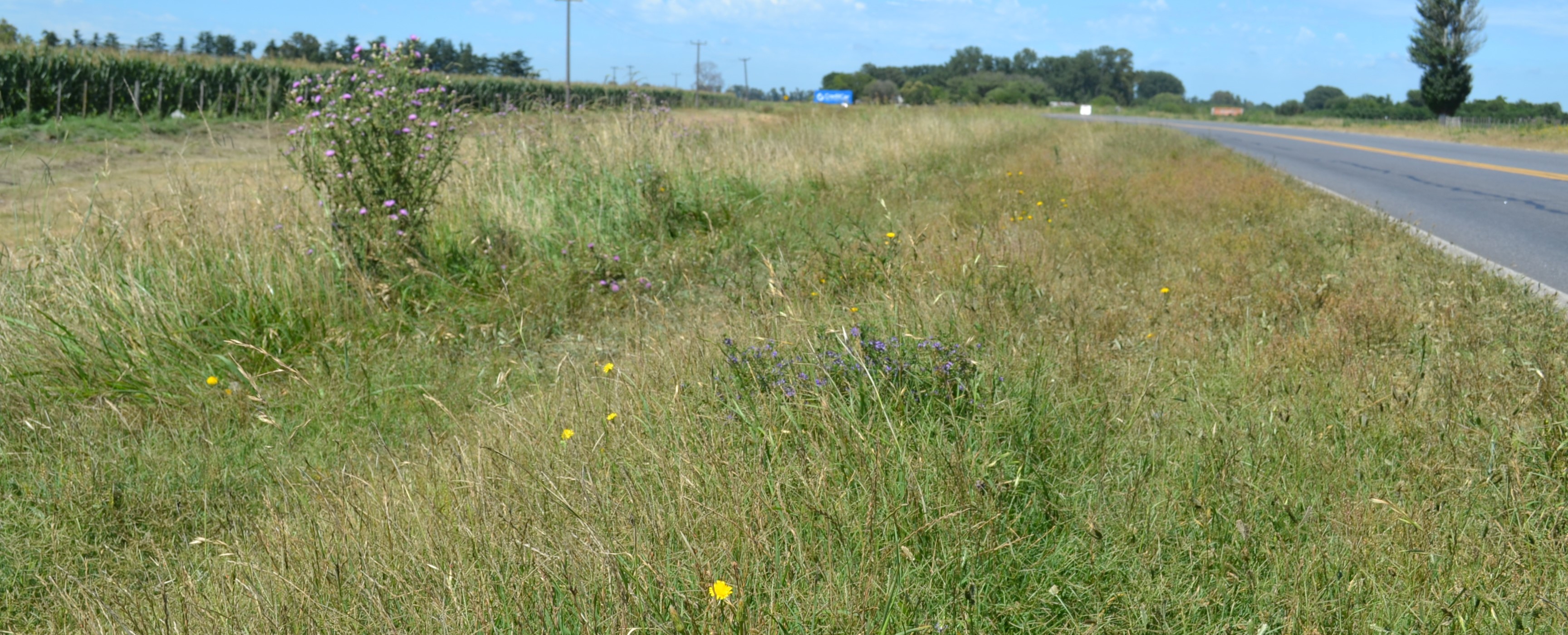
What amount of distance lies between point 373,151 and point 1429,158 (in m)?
17.2

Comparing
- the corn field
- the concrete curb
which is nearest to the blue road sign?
the corn field

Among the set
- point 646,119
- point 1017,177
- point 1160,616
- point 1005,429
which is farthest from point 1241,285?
point 646,119

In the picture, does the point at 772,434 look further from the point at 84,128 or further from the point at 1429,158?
the point at 84,128

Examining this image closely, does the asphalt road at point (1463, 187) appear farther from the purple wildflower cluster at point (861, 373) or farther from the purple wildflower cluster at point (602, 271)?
the purple wildflower cluster at point (602, 271)

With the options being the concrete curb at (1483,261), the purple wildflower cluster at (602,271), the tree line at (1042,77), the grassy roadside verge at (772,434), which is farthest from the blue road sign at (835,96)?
the tree line at (1042,77)

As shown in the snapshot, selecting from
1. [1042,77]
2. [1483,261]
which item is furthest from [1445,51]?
[1042,77]

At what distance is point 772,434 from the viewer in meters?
2.46

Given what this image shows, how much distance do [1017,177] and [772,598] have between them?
7758 mm

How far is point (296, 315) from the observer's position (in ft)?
14.6

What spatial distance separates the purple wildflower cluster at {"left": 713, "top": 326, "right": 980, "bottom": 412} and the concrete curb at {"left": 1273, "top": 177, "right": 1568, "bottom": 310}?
3.47m

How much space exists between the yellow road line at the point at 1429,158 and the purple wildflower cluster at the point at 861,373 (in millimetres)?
12933

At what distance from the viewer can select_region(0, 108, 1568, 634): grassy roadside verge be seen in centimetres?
192

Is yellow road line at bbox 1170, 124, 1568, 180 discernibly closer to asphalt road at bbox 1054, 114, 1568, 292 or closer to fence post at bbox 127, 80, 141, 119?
asphalt road at bbox 1054, 114, 1568, 292

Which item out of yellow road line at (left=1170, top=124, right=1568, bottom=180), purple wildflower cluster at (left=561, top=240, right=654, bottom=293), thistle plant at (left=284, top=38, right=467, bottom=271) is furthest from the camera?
yellow road line at (left=1170, top=124, right=1568, bottom=180)
